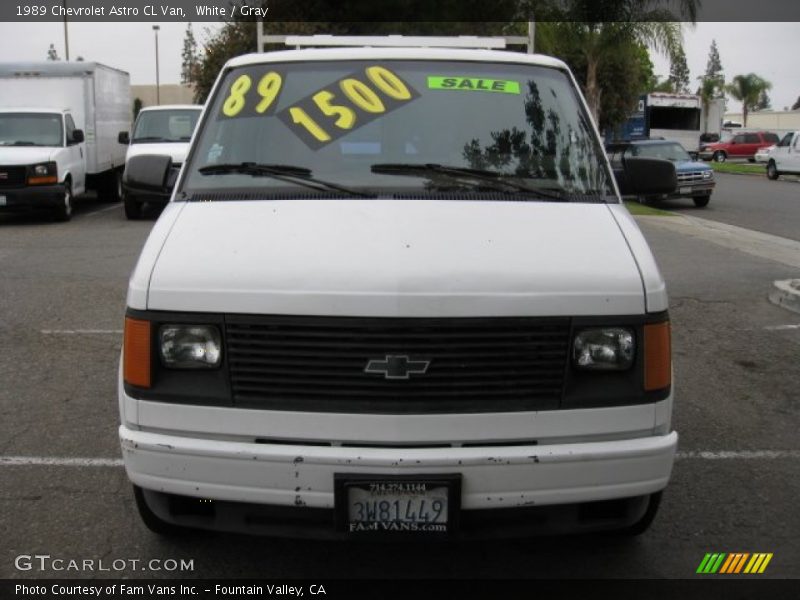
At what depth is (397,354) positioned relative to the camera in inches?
121

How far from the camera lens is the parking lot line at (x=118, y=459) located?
479 cm

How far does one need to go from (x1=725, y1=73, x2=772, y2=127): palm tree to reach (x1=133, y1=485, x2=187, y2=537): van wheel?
85916 millimetres

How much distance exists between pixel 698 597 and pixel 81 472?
3050mm

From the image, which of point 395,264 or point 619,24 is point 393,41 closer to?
point 395,264

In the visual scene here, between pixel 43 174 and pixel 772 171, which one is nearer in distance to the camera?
pixel 43 174

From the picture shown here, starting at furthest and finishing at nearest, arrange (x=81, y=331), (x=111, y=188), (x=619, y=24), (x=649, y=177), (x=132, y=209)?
(x=619, y=24) → (x=111, y=188) → (x=132, y=209) → (x=81, y=331) → (x=649, y=177)

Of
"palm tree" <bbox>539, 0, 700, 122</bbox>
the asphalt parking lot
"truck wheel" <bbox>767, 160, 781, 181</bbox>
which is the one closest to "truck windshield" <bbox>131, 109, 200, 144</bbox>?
the asphalt parking lot

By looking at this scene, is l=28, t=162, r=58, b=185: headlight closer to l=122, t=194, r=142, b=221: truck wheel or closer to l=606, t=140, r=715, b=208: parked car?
l=122, t=194, r=142, b=221: truck wheel

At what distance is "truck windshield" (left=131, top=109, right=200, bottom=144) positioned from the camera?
57.0 feet

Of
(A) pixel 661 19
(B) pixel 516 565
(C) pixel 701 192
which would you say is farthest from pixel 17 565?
(A) pixel 661 19

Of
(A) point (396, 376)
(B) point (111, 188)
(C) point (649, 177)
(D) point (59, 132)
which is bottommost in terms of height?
(B) point (111, 188)

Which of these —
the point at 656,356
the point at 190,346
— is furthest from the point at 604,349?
the point at 190,346

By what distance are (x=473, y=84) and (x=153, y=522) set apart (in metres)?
2.48

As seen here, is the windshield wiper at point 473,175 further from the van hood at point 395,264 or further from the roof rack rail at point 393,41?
the roof rack rail at point 393,41
